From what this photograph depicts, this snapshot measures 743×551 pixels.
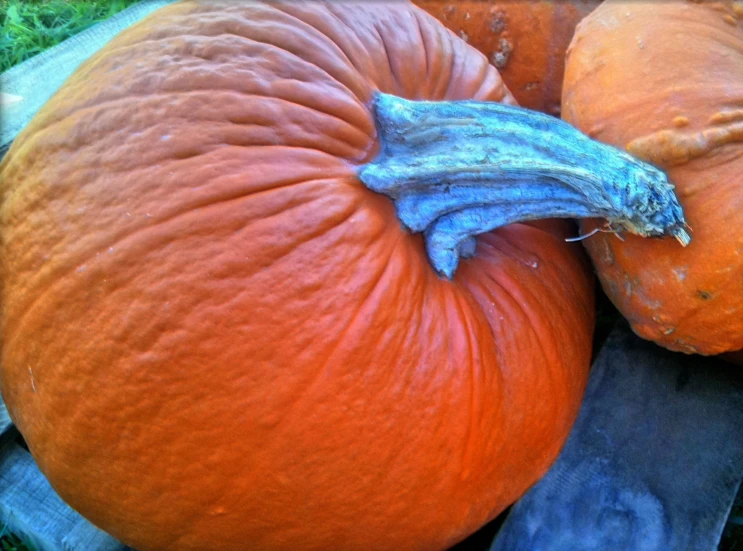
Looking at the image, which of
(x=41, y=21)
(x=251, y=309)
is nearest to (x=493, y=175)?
(x=251, y=309)

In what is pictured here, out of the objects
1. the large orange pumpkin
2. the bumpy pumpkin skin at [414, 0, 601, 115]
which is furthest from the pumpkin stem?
the bumpy pumpkin skin at [414, 0, 601, 115]

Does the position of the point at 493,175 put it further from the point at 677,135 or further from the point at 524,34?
the point at 524,34

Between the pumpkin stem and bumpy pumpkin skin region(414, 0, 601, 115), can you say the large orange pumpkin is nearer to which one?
the pumpkin stem

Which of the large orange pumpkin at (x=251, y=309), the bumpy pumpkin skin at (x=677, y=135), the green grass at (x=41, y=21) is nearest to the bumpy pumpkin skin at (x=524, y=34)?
the bumpy pumpkin skin at (x=677, y=135)

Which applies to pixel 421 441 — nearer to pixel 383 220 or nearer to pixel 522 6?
pixel 383 220

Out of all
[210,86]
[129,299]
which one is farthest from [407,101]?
[129,299]

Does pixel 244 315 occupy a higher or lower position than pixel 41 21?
lower
